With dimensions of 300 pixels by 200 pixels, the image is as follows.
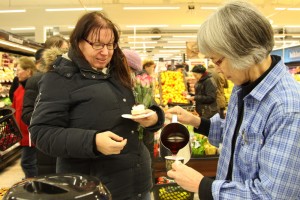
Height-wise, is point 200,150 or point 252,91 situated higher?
point 252,91

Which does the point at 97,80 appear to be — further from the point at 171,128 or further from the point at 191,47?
the point at 191,47

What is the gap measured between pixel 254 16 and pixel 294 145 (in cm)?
46

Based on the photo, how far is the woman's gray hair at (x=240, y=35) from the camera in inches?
47.2

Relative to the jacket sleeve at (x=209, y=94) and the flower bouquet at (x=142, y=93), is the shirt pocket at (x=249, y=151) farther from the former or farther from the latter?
the jacket sleeve at (x=209, y=94)

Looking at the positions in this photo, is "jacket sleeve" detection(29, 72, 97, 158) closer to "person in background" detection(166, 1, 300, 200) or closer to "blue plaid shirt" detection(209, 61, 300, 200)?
"person in background" detection(166, 1, 300, 200)

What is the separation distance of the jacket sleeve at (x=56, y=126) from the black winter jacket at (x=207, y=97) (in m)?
4.85

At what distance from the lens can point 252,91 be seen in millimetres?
1280

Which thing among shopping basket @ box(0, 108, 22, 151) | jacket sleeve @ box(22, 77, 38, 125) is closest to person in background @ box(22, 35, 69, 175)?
jacket sleeve @ box(22, 77, 38, 125)

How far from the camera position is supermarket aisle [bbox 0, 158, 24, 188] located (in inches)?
205

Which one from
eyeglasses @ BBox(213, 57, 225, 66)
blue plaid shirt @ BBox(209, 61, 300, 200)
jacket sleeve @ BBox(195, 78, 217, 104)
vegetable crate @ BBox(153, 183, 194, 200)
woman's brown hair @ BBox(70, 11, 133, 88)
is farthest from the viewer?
jacket sleeve @ BBox(195, 78, 217, 104)

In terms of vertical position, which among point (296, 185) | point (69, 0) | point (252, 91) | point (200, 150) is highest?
point (69, 0)

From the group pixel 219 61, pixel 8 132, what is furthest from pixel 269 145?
pixel 8 132

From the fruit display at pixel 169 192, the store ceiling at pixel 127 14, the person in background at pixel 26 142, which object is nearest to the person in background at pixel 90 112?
the fruit display at pixel 169 192

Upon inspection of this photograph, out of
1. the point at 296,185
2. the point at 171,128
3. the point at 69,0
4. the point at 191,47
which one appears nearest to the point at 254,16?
the point at 296,185
